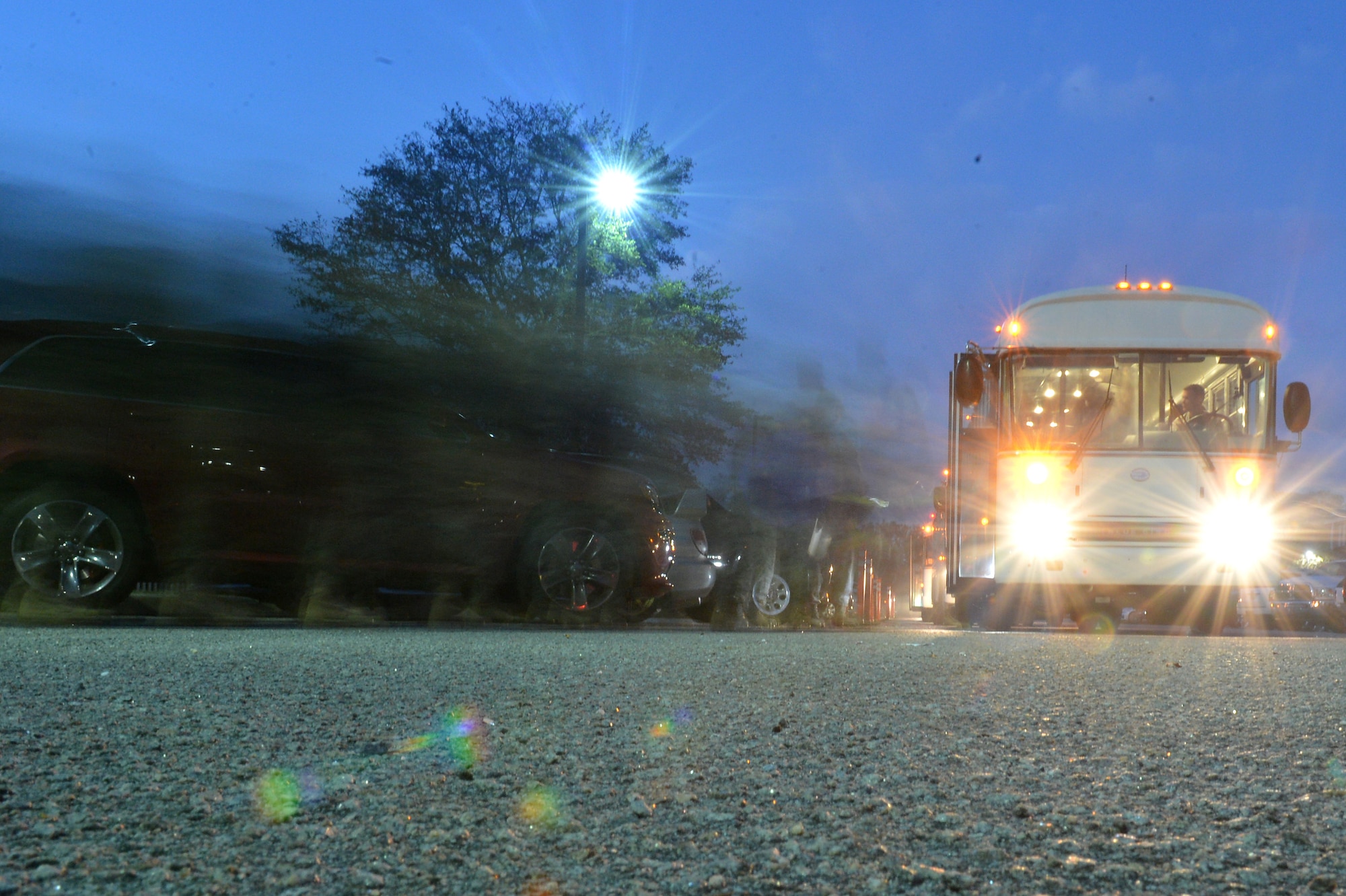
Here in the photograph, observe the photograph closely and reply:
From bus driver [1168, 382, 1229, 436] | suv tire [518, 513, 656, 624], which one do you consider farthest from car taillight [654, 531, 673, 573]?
bus driver [1168, 382, 1229, 436]

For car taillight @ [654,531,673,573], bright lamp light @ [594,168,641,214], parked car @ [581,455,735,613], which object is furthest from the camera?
bright lamp light @ [594,168,641,214]

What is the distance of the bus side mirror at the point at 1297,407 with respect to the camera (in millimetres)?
12141

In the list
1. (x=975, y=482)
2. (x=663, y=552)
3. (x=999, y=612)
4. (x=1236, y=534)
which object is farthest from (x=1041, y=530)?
(x=663, y=552)

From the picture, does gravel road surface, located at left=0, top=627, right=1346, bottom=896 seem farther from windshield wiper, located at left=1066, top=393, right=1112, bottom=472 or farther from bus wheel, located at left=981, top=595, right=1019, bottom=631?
bus wheel, located at left=981, top=595, right=1019, bottom=631

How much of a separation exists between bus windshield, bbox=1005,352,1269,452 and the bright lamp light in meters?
13.2

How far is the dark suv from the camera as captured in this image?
7.86 meters

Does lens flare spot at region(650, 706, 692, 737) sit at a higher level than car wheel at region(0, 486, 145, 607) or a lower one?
lower

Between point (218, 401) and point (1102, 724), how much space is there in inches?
238

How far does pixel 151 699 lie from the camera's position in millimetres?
4371

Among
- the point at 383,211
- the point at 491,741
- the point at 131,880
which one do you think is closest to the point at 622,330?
the point at 383,211

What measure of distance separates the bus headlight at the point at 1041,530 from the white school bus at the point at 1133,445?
0.04 ft

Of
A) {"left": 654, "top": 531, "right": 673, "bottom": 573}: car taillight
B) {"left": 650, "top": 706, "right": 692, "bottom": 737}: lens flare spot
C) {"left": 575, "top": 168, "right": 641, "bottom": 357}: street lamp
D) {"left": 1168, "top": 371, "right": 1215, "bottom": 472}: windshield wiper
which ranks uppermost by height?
{"left": 575, "top": 168, "right": 641, "bottom": 357}: street lamp

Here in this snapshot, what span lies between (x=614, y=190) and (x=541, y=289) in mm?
2460

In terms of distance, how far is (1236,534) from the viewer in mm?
12375
